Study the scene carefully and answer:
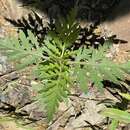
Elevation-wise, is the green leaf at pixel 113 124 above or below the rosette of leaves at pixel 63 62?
below

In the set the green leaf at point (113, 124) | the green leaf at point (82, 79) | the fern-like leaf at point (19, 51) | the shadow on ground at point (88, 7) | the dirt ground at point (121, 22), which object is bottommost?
the green leaf at point (113, 124)

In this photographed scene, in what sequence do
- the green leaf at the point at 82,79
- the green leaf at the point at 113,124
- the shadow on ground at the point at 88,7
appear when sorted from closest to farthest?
1. the green leaf at the point at 82,79
2. the green leaf at the point at 113,124
3. the shadow on ground at the point at 88,7

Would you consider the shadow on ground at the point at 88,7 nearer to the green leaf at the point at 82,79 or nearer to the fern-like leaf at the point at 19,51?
the fern-like leaf at the point at 19,51

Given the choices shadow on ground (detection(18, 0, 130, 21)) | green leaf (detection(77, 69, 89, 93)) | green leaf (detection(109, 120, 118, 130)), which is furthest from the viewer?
shadow on ground (detection(18, 0, 130, 21))

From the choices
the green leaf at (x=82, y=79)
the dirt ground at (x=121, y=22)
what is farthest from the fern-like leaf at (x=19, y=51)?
the dirt ground at (x=121, y=22)

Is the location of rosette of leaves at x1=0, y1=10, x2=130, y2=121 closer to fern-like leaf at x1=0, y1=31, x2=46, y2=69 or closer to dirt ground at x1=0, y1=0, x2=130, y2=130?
fern-like leaf at x1=0, y1=31, x2=46, y2=69

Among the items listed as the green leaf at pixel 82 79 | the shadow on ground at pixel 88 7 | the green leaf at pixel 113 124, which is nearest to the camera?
the green leaf at pixel 82 79

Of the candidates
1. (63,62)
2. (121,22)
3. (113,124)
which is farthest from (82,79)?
(121,22)

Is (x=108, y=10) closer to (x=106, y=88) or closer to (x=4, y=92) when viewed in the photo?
(x=106, y=88)

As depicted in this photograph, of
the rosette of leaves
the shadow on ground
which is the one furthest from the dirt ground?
the rosette of leaves

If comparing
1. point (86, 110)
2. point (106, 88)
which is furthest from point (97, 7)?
point (86, 110)

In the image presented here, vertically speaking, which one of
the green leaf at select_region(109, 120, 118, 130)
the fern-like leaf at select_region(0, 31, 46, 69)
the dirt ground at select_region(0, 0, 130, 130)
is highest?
the dirt ground at select_region(0, 0, 130, 130)
